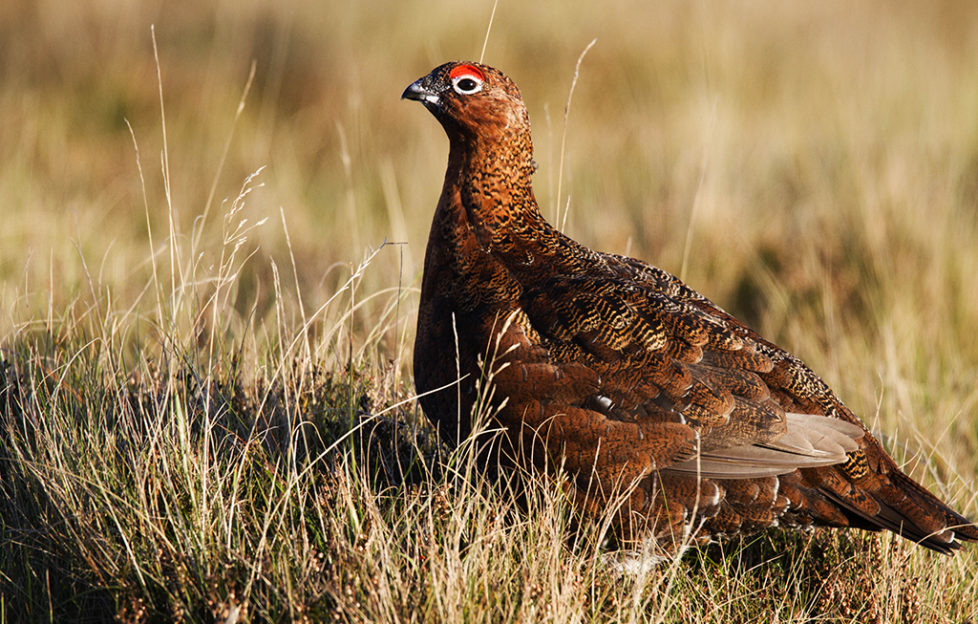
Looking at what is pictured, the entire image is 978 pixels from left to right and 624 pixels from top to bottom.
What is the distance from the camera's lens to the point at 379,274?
18.3 ft

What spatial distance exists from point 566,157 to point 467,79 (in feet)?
16.6

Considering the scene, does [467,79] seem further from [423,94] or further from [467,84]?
[423,94]

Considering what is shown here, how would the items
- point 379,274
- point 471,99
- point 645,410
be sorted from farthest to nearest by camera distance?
point 379,274 < point 471,99 < point 645,410

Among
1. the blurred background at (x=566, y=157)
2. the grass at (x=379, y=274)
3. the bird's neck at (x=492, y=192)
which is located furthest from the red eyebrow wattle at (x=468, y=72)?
the grass at (x=379, y=274)

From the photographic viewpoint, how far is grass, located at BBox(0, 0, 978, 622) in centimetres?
253

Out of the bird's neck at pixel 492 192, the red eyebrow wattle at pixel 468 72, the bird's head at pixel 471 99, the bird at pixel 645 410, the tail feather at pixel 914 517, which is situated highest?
the red eyebrow wattle at pixel 468 72

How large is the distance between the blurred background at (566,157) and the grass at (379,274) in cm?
3

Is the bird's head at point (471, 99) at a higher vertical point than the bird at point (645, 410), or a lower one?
higher

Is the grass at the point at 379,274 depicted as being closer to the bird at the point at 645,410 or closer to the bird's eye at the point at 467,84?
the bird at the point at 645,410

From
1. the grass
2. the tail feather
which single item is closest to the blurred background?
the grass

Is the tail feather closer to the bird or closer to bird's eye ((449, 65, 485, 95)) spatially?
the bird

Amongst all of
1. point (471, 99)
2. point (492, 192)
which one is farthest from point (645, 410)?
point (471, 99)

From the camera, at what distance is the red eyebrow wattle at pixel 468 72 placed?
3043 mm

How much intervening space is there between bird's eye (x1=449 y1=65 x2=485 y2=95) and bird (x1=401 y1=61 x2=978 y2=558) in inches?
0.5
